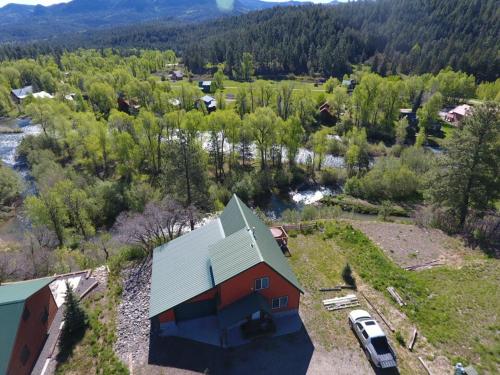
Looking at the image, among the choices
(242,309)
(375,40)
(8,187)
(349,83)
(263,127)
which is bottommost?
(8,187)

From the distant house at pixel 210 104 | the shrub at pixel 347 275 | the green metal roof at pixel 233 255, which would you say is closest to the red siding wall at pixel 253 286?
the green metal roof at pixel 233 255

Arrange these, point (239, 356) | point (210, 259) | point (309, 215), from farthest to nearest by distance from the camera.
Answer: point (309, 215) < point (210, 259) < point (239, 356)

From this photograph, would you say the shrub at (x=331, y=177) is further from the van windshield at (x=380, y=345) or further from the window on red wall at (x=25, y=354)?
the window on red wall at (x=25, y=354)

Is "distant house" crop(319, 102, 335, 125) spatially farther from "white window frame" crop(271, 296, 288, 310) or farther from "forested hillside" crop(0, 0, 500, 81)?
"white window frame" crop(271, 296, 288, 310)

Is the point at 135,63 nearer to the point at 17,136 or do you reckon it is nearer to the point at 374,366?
the point at 17,136

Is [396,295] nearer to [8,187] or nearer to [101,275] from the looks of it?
[101,275]

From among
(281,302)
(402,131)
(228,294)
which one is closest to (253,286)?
(228,294)
